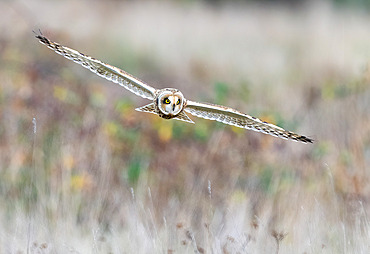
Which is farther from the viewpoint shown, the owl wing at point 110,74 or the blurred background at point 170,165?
the blurred background at point 170,165

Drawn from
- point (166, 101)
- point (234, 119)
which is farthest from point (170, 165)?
point (166, 101)

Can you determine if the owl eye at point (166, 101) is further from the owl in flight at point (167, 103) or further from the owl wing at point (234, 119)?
the owl wing at point (234, 119)

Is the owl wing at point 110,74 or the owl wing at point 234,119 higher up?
the owl wing at point 110,74

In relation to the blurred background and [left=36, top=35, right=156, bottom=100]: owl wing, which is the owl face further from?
the blurred background

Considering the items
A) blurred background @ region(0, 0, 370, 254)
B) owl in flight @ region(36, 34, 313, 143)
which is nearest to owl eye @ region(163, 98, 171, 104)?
owl in flight @ region(36, 34, 313, 143)

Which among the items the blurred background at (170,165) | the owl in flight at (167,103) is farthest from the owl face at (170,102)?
the blurred background at (170,165)

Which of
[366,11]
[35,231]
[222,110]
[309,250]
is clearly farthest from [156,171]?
[366,11]

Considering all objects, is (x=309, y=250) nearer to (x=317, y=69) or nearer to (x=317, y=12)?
(x=317, y=69)

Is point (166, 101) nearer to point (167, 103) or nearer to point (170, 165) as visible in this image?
point (167, 103)
